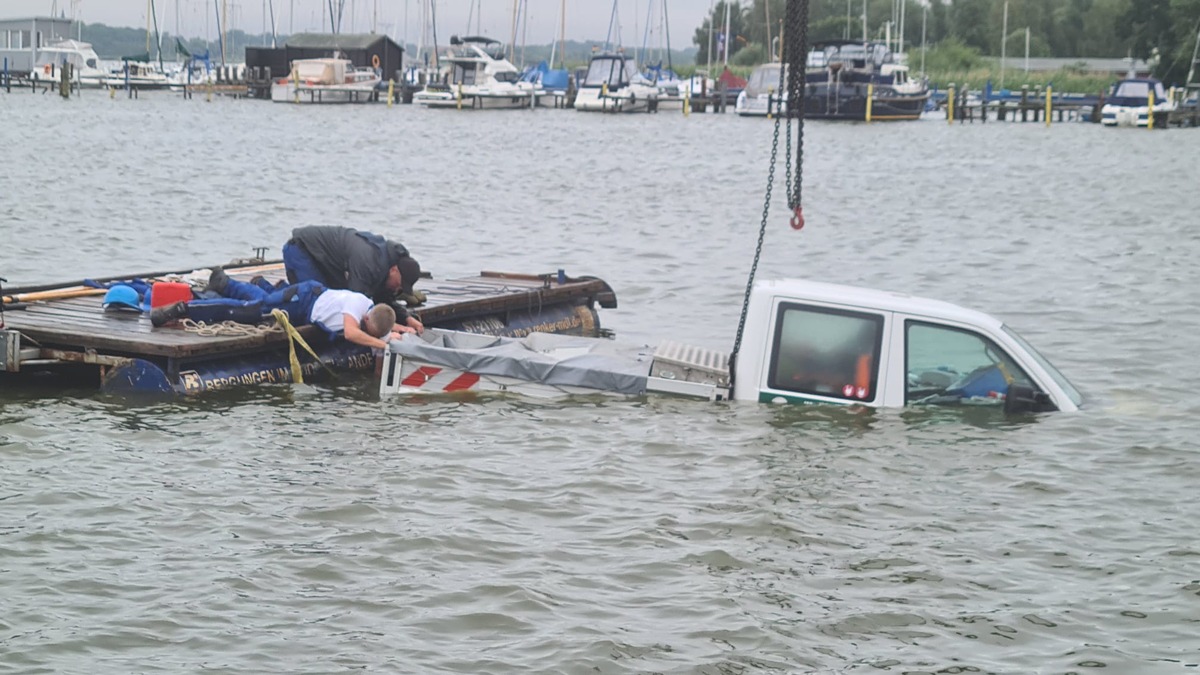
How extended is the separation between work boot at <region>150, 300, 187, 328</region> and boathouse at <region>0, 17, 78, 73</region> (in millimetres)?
105687

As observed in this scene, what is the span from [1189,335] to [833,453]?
28.3ft

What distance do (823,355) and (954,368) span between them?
1103 mm

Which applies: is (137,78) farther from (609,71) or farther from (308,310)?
(308,310)

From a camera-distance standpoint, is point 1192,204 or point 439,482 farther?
point 1192,204

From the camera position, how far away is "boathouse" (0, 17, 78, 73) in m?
111

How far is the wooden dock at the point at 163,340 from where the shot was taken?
12906mm

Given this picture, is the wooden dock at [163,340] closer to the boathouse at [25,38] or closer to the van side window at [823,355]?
the van side window at [823,355]

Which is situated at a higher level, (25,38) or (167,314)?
(25,38)

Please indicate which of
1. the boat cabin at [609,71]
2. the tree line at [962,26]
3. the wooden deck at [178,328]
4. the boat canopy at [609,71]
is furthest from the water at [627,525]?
the tree line at [962,26]

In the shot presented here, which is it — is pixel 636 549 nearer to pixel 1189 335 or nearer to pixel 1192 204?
pixel 1189 335

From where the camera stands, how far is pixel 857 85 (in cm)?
7962

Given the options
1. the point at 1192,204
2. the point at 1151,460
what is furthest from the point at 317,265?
the point at 1192,204

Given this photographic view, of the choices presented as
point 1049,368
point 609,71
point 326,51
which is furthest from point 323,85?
point 1049,368

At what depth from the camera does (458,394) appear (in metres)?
13.6
